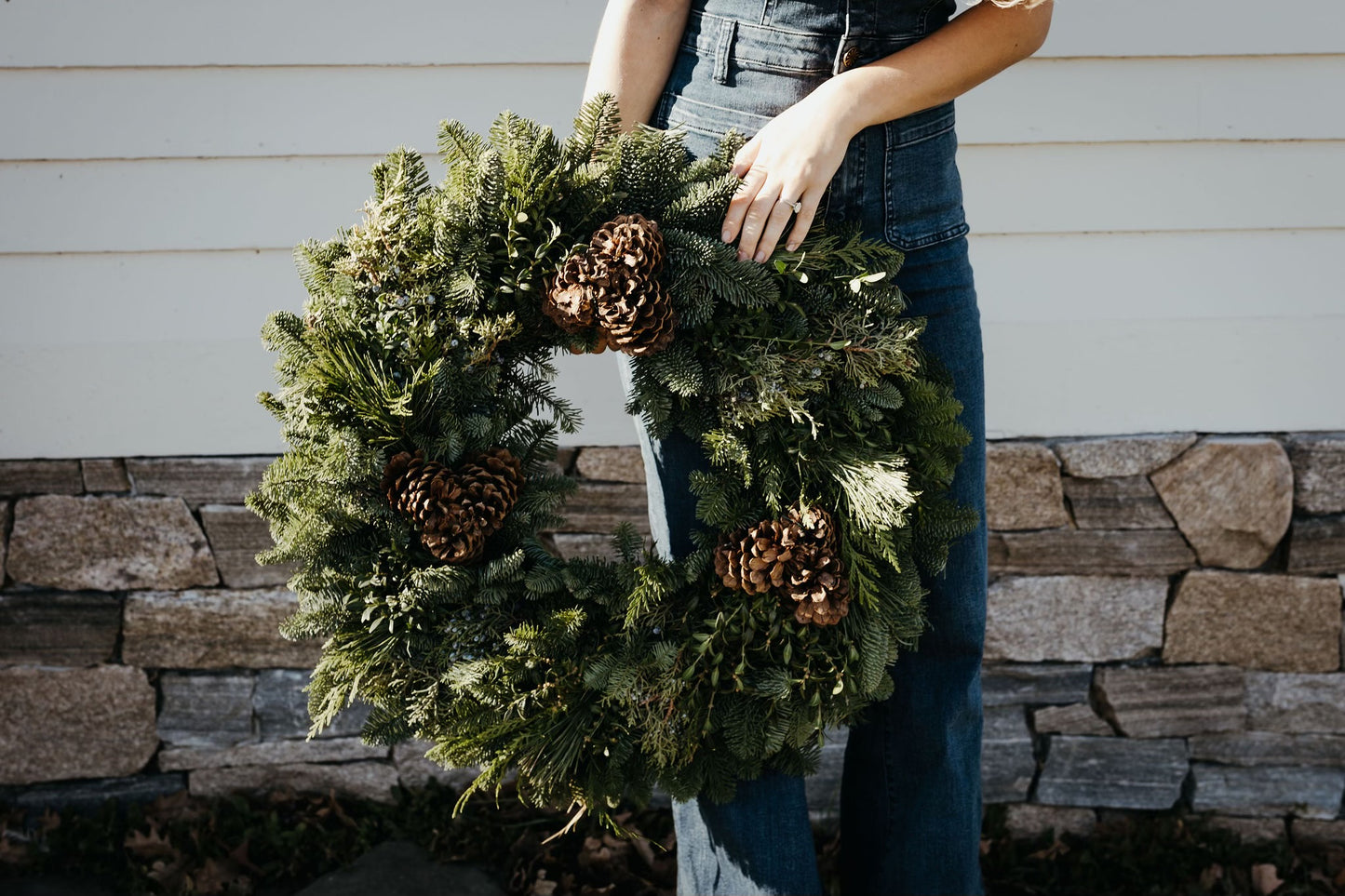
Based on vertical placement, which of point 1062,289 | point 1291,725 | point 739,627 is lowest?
point 1291,725

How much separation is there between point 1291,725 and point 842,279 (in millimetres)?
1780

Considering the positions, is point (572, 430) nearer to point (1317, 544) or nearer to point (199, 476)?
point (199, 476)

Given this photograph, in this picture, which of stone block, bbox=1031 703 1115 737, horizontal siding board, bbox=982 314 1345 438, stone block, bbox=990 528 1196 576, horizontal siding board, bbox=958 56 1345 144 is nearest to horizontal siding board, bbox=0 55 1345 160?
horizontal siding board, bbox=958 56 1345 144

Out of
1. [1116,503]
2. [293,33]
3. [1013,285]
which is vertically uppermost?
[293,33]

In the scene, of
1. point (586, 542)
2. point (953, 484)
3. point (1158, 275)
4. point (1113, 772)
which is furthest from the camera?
point (1113, 772)

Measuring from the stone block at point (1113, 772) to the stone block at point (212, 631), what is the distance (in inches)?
66.8

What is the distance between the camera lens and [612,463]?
215 centimetres

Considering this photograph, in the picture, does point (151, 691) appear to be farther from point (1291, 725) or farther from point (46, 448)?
point (1291, 725)

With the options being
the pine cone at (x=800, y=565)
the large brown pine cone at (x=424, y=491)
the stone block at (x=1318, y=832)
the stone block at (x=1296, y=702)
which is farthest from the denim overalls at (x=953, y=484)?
the stone block at (x=1318, y=832)

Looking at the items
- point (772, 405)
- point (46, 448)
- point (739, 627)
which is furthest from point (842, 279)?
point (46, 448)

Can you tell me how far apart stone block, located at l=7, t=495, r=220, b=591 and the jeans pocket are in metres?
1.64

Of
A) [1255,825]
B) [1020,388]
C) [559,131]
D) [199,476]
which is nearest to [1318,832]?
[1255,825]

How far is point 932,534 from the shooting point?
1.30m

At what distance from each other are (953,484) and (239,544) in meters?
1.54
